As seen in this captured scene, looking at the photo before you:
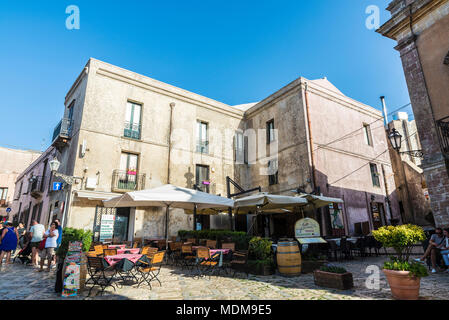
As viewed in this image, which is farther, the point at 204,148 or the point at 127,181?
the point at 204,148

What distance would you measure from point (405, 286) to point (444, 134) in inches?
203

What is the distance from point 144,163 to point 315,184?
29.9 ft

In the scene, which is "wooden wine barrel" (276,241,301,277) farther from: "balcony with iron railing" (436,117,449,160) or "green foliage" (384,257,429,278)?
"balcony with iron railing" (436,117,449,160)

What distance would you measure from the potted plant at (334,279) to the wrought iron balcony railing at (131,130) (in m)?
11.8

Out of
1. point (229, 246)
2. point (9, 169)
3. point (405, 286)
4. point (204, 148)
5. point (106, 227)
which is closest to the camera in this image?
point (405, 286)

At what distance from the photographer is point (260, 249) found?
23.6ft

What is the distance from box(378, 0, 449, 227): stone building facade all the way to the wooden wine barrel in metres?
4.20

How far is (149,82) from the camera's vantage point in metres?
15.3

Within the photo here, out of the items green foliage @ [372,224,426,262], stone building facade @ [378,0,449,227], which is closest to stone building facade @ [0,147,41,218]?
green foliage @ [372,224,426,262]

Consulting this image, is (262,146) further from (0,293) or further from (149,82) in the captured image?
(0,293)

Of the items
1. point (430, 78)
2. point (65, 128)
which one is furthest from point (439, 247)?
point (65, 128)

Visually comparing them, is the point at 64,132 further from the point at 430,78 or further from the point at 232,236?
the point at 430,78

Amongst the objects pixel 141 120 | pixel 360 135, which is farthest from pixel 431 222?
pixel 141 120

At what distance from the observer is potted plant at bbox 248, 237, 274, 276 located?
6688mm
